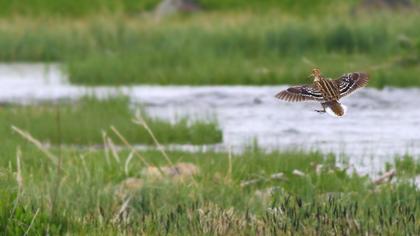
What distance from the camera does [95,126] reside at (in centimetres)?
1348

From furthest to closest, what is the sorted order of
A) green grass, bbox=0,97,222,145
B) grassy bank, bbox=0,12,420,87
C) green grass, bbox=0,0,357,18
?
green grass, bbox=0,0,357,18, grassy bank, bbox=0,12,420,87, green grass, bbox=0,97,222,145

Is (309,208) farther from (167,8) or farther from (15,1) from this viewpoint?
(15,1)

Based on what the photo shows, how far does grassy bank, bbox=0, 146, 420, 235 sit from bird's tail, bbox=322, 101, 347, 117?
213cm

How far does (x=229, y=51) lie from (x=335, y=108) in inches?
627

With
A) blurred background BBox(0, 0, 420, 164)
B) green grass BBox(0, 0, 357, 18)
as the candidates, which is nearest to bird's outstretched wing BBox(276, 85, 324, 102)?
blurred background BBox(0, 0, 420, 164)

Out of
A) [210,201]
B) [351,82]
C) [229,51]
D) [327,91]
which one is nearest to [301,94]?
[327,91]

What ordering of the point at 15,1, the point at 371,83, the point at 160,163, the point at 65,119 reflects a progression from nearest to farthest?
the point at 160,163 → the point at 65,119 → the point at 371,83 → the point at 15,1

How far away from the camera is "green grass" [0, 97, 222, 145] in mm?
12812

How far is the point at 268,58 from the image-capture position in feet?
65.6

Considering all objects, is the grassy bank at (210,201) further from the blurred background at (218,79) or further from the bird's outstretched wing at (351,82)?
the bird's outstretched wing at (351,82)

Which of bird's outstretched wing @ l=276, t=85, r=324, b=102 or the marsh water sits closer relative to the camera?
bird's outstretched wing @ l=276, t=85, r=324, b=102

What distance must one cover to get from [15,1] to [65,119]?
2905cm

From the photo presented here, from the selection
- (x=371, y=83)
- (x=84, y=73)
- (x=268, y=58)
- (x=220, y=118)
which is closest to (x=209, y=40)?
(x=268, y=58)

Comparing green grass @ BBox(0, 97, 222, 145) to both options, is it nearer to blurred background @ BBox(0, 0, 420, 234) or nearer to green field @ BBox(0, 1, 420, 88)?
blurred background @ BBox(0, 0, 420, 234)
